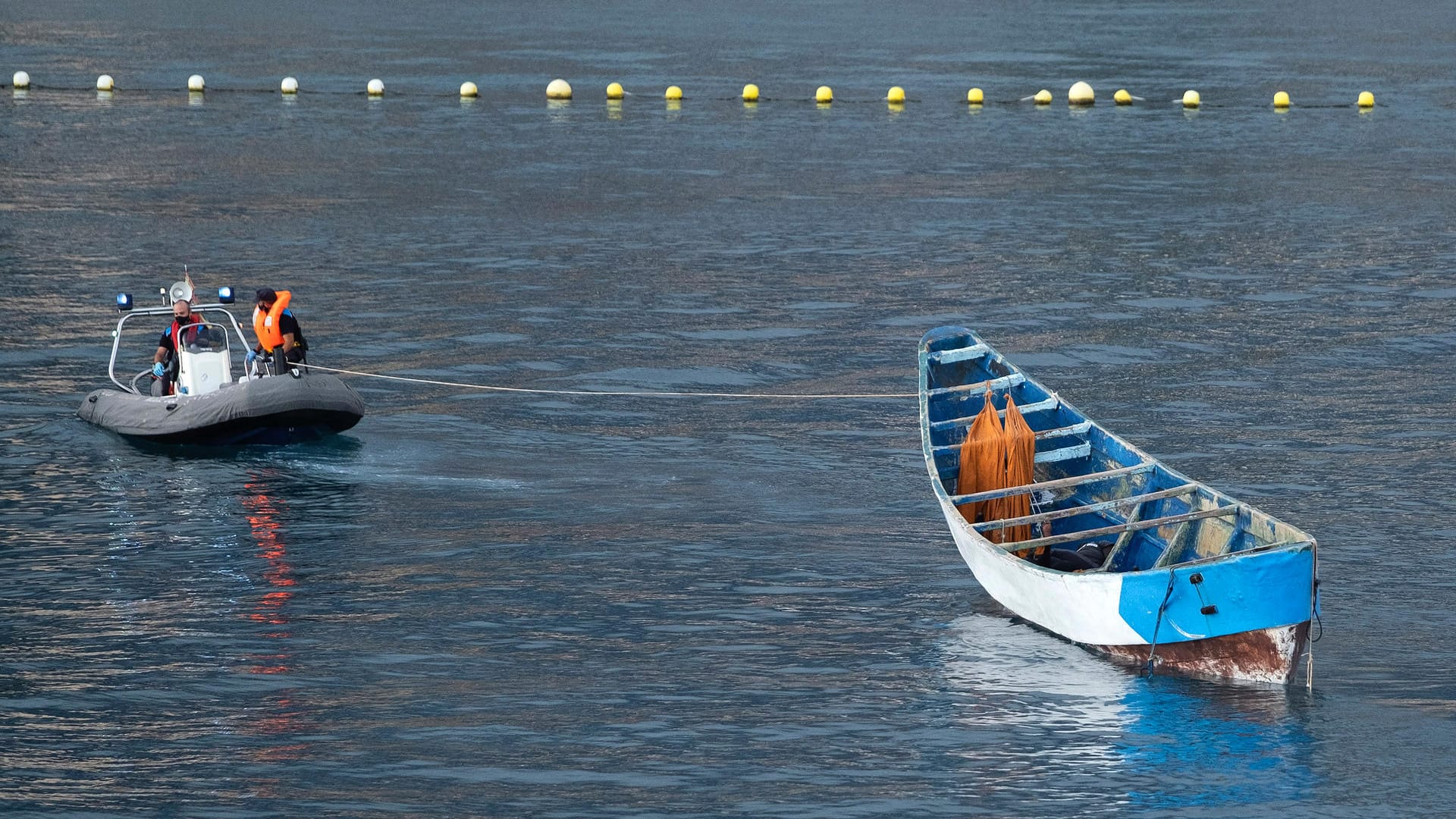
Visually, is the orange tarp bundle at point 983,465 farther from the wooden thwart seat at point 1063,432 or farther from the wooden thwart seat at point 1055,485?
the wooden thwart seat at point 1055,485

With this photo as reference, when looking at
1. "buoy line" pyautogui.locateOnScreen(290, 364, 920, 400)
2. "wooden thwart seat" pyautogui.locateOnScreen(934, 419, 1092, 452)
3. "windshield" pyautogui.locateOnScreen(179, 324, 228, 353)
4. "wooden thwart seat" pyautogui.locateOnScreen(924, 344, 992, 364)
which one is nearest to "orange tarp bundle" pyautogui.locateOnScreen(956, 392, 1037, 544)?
"wooden thwart seat" pyautogui.locateOnScreen(934, 419, 1092, 452)

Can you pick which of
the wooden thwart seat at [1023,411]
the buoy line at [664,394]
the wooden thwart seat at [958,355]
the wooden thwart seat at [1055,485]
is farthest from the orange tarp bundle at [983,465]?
the buoy line at [664,394]

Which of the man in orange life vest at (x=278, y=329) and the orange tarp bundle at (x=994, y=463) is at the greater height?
the man in orange life vest at (x=278, y=329)

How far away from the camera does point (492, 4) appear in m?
118

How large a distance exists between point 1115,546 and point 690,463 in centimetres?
728

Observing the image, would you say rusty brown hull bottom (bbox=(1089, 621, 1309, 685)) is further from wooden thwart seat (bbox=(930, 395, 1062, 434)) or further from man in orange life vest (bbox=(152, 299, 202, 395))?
man in orange life vest (bbox=(152, 299, 202, 395))

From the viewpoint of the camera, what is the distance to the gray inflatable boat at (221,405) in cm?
2547

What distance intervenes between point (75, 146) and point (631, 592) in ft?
131

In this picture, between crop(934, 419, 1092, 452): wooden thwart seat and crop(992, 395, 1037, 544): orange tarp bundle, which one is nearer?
crop(992, 395, 1037, 544): orange tarp bundle

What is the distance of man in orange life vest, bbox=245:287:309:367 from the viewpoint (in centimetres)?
2547

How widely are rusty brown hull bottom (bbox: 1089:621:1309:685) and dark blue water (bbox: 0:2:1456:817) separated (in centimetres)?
19

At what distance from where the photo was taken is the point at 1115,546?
2006 cm

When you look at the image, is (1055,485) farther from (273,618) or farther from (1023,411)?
(273,618)

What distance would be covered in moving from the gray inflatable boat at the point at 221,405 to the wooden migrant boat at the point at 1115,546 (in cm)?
796
